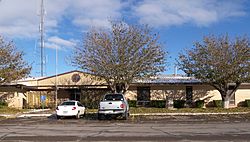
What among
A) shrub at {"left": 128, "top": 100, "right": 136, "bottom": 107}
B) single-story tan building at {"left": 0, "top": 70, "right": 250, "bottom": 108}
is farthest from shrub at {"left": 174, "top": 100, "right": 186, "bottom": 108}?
shrub at {"left": 128, "top": 100, "right": 136, "bottom": 107}

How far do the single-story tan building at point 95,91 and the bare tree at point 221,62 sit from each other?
470cm

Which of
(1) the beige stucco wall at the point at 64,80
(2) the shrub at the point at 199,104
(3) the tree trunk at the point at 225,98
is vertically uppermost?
(1) the beige stucco wall at the point at 64,80

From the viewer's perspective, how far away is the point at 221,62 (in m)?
32.5

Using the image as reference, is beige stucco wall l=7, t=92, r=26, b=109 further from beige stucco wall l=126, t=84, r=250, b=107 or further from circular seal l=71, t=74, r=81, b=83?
beige stucco wall l=126, t=84, r=250, b=107

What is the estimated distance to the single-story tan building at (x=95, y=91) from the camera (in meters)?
39.2

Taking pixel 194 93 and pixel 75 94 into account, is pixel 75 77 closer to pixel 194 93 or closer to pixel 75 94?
pixel 75 94

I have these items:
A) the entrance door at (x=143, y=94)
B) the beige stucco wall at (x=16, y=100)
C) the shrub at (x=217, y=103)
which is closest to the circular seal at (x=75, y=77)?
the beige stucco wall at (x=16, y=100)

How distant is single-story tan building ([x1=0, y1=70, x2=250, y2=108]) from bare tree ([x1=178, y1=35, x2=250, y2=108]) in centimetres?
470

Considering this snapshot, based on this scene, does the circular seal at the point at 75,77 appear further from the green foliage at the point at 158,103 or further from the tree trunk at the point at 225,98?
the tree trunk at the point at 225,98

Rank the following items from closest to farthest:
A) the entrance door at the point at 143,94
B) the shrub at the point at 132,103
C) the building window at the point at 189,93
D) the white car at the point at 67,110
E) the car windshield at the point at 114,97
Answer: the car windshield at the point at 114,97, the white car at the point at 67,110, the shrub at the point at 132,103, the building window at the point at 189,93, the entrance door at the point at 143,94

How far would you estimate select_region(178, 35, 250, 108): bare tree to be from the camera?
32.4 metres

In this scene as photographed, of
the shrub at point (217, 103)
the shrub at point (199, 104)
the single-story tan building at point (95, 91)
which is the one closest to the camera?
the shrub at point (217, 103)

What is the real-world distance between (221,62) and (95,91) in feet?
50.1

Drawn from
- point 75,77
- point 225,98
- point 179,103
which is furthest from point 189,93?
point 75,77
